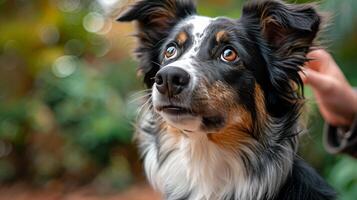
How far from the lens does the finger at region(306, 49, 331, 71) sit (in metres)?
3.66

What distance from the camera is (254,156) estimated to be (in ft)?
11.3

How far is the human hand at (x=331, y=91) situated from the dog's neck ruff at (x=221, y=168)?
1.69ft

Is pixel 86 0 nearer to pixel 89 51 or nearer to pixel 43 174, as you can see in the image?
pixel 89 51

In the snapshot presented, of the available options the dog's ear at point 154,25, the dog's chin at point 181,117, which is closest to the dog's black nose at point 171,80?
the dog's chin at point 181,117

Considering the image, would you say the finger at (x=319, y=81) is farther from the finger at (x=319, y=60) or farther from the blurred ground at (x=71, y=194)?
the blurred ground at (x=71, y=194)

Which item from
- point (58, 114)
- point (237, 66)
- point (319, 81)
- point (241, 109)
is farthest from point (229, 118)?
point (58, 114)

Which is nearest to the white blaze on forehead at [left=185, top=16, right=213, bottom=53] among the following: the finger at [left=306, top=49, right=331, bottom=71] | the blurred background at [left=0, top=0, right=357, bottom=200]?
the finger at [left=306, top=49, right=331, bottom=71]

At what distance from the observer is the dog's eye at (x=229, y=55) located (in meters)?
3.30

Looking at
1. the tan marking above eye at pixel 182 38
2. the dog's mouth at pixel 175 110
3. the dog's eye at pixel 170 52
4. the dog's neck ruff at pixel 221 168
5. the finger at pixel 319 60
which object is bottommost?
the dog's neck ruff at pixel 221 168

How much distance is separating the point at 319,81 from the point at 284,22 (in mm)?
641

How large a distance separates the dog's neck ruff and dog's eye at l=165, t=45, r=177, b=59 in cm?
46

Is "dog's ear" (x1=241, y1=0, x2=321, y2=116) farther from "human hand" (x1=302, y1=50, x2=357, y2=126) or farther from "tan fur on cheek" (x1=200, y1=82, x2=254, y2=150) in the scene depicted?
"human hand" (x1=302, y1=50, x2=357, y2=126)

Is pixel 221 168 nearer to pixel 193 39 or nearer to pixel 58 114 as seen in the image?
pixel 193 39

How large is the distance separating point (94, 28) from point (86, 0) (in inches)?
20.6
